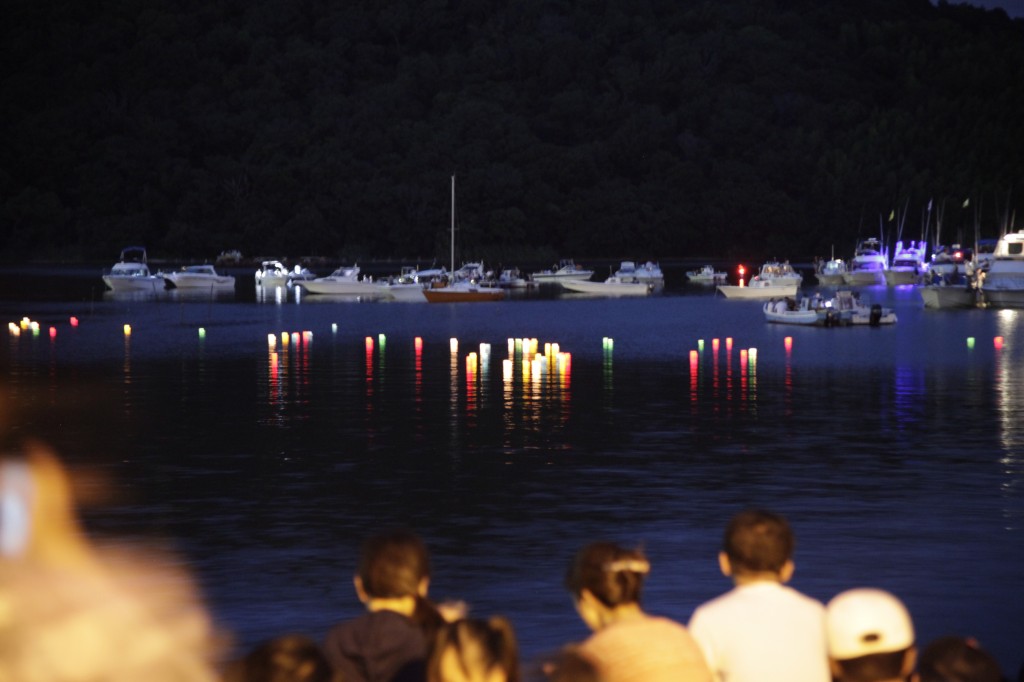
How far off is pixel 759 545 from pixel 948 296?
8748 cm

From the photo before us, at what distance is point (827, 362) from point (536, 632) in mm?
36657

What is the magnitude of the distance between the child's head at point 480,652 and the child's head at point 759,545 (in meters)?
1.61

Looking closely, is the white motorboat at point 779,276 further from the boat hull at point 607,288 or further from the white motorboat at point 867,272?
the white motorboat at point 867,272

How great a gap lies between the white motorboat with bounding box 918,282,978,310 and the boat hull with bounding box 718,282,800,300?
19095mm

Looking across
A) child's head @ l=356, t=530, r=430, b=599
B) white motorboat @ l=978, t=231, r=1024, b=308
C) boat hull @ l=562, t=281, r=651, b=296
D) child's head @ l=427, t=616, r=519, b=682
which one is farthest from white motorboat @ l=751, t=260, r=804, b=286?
child's head @ l=427, t=616, r=519, b=682

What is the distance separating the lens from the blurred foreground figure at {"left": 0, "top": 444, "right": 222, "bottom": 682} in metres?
12.8

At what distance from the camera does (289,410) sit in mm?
34688

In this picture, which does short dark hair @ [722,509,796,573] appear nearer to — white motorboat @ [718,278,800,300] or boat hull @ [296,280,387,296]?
white motorboat @ [718,278,800,300]

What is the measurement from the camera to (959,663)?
23.0 ft

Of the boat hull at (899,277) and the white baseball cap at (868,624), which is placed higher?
the white baseball cap at (868,624)

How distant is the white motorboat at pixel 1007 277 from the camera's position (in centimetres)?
9094

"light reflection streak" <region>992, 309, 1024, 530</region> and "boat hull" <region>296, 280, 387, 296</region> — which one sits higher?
"boat hull" <region>296, 280, 387, 296</region>

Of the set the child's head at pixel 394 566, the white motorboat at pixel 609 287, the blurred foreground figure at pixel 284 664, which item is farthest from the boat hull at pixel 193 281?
the blurred foreground figure at pixel 284 664

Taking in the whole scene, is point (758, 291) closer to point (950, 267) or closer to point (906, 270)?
point (950, 267)
